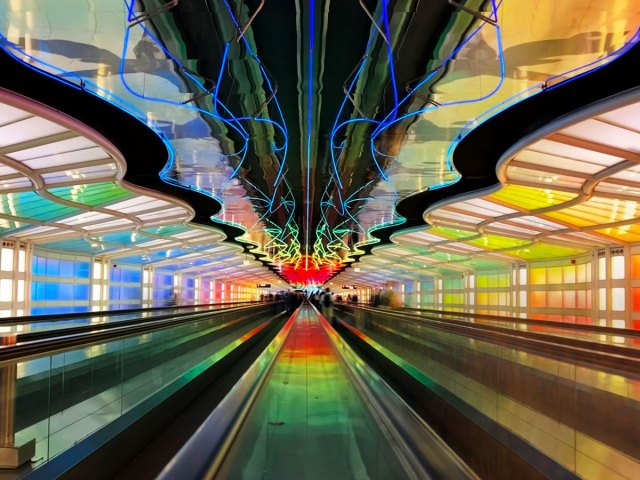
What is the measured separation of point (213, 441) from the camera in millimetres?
2920

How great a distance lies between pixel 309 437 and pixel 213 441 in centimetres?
183

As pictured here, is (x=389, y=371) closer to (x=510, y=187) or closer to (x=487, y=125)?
(x=487, y=125)

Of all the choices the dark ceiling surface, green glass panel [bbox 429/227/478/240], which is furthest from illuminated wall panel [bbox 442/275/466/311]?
the dark ceiling surface

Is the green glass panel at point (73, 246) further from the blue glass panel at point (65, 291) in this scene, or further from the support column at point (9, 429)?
the support column at point (9, 429)

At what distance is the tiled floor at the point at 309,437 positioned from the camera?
365 cm

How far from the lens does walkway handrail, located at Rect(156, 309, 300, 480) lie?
7.91 feet

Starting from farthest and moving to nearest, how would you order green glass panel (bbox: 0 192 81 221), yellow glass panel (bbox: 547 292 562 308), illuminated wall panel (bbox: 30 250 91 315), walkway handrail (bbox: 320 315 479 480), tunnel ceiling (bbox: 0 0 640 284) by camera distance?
yellow glass panel (bbox: 547 292 562 308) → illuminated wall panel (bbox: 30 250 91 315) → green glass panel (bbox: 0 192 81 221) → tunnel ceiling (bbox: 0 0 640 284) → walkway handrail (bbox: 320 315 479 480)

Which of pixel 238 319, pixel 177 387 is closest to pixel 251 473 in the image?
pixel 177 387

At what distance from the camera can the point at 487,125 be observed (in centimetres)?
1504

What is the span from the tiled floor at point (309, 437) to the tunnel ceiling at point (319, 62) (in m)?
4.67

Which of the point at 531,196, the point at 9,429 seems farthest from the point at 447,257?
the point at 9,429

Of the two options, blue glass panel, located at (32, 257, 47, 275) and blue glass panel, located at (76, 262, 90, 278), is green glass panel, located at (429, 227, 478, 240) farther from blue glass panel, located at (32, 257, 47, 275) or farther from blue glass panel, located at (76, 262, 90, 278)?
blue glass panel, located at (76, 262, 90, 278)

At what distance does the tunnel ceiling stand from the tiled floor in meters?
4.67

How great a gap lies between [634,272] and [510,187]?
10.5 m
